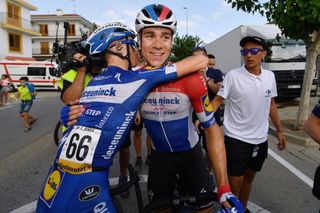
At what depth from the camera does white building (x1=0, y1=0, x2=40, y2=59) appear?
38.4 m

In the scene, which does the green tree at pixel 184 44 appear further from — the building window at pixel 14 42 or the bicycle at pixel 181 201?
the bicycle at pixel 181 201

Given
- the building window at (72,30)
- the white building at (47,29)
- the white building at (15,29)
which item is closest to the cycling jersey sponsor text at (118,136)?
the white building at (15,29)

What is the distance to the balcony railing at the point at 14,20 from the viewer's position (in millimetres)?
38719

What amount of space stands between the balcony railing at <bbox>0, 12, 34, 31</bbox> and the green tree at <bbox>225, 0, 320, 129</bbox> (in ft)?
124

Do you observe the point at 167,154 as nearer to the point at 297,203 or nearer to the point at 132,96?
the point at 132,96

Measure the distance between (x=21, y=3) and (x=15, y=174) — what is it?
1722 inches

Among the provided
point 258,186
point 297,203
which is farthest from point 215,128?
point 258,186

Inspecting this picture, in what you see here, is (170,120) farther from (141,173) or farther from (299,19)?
(299,19)

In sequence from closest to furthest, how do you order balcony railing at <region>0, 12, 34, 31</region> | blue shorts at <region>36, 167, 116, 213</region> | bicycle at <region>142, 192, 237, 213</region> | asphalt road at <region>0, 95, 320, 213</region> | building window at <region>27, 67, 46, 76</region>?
blue shorts at <region>36, 167, 116, 213</region> < bicycle at <region>142, 192, 237, 213</region> < asphalt road at <region>0, 95, 320, 213</region> < building window at <region>27, 67, 46, 76</region> < balcony railing at <region>0, 12, 34, 31</region>

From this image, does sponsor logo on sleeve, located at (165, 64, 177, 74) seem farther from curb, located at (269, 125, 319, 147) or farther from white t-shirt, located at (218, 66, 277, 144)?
curb, located at (269, 125, 319, 147)

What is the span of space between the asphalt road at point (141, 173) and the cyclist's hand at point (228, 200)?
7.93 ft

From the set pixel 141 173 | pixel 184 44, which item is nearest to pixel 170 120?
pixel 141 173

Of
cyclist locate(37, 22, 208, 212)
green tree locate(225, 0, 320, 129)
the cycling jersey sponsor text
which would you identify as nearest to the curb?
green tree locate(225, 0, 320, 129)

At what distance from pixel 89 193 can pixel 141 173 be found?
12.0 feet
